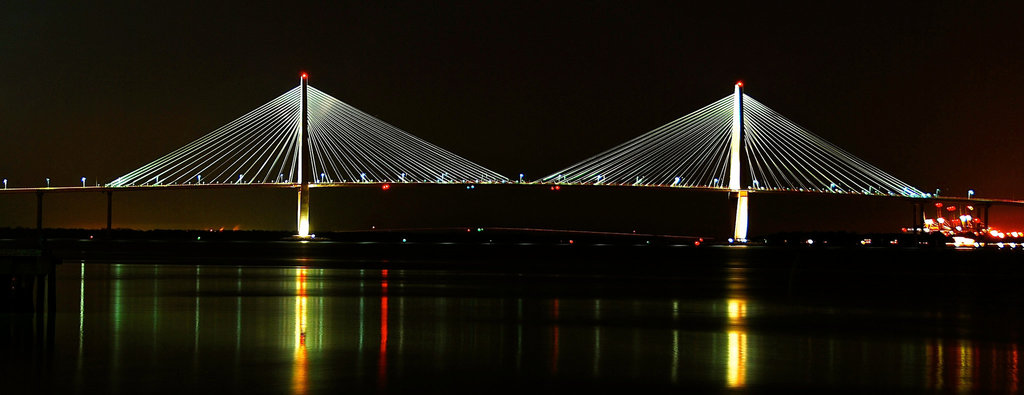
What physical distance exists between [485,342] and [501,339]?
0.34 m

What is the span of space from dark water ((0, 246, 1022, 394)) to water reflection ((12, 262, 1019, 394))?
32 millimetres

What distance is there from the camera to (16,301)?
583 inches

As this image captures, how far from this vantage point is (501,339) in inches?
503

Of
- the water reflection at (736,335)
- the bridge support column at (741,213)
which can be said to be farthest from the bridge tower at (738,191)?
the water reflection at (736,335)

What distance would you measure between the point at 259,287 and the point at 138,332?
26.2 feet

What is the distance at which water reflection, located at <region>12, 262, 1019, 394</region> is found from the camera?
10.0 m

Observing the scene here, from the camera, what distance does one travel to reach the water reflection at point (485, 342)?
32.8 feet

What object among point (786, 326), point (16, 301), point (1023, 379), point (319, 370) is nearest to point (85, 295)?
point (16, 301)

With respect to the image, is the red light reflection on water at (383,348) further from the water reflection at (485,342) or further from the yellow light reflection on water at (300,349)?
the yellow light reflection on water at (300,349)

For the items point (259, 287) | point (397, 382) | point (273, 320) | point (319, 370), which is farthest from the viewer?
point (259, 287)

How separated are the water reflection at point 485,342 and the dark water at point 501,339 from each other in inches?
1.3

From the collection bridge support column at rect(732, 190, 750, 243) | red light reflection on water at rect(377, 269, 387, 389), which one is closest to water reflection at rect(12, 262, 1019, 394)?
red light reflection on water at rect(377, 269, 387, 389)

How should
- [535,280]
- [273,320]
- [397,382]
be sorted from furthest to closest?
[535,280] → [273,320] → [397,382]

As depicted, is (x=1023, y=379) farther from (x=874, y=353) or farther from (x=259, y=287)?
(x=259, y=287)
